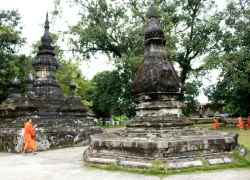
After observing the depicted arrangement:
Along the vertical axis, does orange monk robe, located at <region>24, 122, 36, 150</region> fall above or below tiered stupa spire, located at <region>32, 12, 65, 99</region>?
below

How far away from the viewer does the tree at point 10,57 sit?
64.5 ft

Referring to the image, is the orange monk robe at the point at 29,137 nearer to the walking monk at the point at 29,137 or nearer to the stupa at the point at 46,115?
the walking monk at the point at 29,137

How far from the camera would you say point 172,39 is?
18844mm

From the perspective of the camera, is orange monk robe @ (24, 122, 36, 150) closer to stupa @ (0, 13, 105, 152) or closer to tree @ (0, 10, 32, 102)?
stupa @ (0, 13, 105, 152)

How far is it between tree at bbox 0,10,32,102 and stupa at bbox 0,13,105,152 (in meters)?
6.89

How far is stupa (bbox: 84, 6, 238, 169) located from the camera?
595 cm

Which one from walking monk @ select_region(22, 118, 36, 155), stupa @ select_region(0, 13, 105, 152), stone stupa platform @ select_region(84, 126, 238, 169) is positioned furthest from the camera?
stupa @ select_region(0, 13, 105, 152)

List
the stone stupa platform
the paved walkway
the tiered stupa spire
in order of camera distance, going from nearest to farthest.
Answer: the paved walkway
the stone stupa platform
the tiered stupa spire

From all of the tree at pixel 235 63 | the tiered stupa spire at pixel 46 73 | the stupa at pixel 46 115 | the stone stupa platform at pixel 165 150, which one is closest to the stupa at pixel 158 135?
the stone stupa platform at pixel 165 150

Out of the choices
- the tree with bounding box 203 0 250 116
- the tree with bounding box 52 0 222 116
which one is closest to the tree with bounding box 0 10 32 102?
the tree with bounding box 52 0 222 116

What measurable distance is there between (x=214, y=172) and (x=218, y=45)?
1963 cm

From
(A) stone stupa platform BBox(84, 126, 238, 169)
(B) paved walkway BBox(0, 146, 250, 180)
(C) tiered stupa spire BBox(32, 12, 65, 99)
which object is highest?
(C) tiered stupa spire BBox(32, 12, 65, 99)

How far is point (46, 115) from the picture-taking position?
12.2 m

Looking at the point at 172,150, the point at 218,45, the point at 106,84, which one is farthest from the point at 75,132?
the point at 218,45
